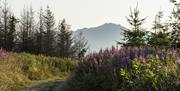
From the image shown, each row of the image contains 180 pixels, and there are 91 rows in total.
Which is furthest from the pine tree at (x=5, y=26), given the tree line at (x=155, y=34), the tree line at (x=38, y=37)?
the tree line at (x=155, y=34)

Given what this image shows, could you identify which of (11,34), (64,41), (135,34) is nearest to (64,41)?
(64,41)

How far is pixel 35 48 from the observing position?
6319 cm

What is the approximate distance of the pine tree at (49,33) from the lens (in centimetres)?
6344

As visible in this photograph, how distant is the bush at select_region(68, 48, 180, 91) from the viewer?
7.24 meters

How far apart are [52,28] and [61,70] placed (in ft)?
159

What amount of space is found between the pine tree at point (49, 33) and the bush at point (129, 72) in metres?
50.3

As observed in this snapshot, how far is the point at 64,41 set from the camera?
65.4 meters

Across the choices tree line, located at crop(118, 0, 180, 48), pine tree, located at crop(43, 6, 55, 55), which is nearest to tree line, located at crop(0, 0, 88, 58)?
pine tree, located at crop(43, 6, 55, 55)

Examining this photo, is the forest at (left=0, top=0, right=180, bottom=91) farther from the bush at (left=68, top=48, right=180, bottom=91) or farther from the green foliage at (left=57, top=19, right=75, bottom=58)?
the green foliage at (left=57, top=19, right=75, bottom=58)

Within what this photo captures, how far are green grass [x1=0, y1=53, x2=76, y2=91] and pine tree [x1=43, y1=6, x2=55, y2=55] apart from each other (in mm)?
40684

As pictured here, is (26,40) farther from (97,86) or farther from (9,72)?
(97,86)

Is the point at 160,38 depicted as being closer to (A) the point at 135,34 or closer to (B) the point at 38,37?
(A) the point at 135,34

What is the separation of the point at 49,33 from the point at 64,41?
10.7 feet

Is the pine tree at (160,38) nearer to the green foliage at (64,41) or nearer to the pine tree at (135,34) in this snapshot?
the pine tree at (135,34)
